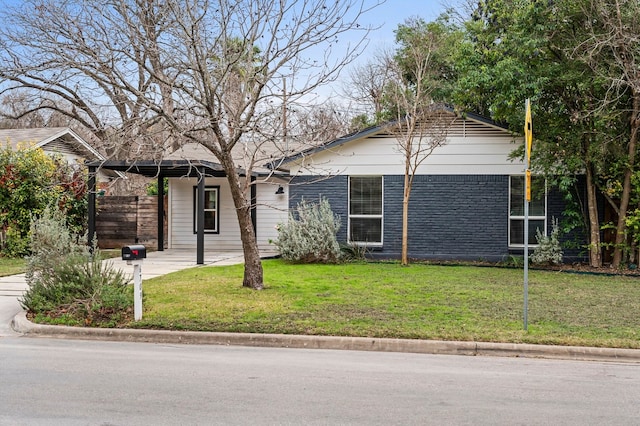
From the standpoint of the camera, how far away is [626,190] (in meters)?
14.4

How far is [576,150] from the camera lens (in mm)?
14609

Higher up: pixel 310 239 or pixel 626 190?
pixel 626 190

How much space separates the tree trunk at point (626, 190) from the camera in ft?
44.8

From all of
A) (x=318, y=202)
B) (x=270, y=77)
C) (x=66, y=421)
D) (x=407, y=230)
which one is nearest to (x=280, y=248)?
(x=318, y=202)

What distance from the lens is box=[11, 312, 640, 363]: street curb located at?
285 inches

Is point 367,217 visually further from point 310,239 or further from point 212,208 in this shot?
point 212,208

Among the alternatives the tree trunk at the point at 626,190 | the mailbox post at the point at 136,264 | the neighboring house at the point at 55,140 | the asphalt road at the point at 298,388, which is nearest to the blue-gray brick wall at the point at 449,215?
the tree trunk at the point at 626,190

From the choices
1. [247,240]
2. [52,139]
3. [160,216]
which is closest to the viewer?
[247,240]

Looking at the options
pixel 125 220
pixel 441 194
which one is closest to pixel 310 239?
pixel 441 194

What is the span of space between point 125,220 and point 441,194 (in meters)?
10.9

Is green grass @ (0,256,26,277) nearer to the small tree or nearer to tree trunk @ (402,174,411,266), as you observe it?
the small tree

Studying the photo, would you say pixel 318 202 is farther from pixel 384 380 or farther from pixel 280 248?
pixel 384 380

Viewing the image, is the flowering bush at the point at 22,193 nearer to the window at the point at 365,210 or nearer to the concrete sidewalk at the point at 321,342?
the window at the point at 365,210

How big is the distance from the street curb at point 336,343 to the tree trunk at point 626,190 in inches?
327
